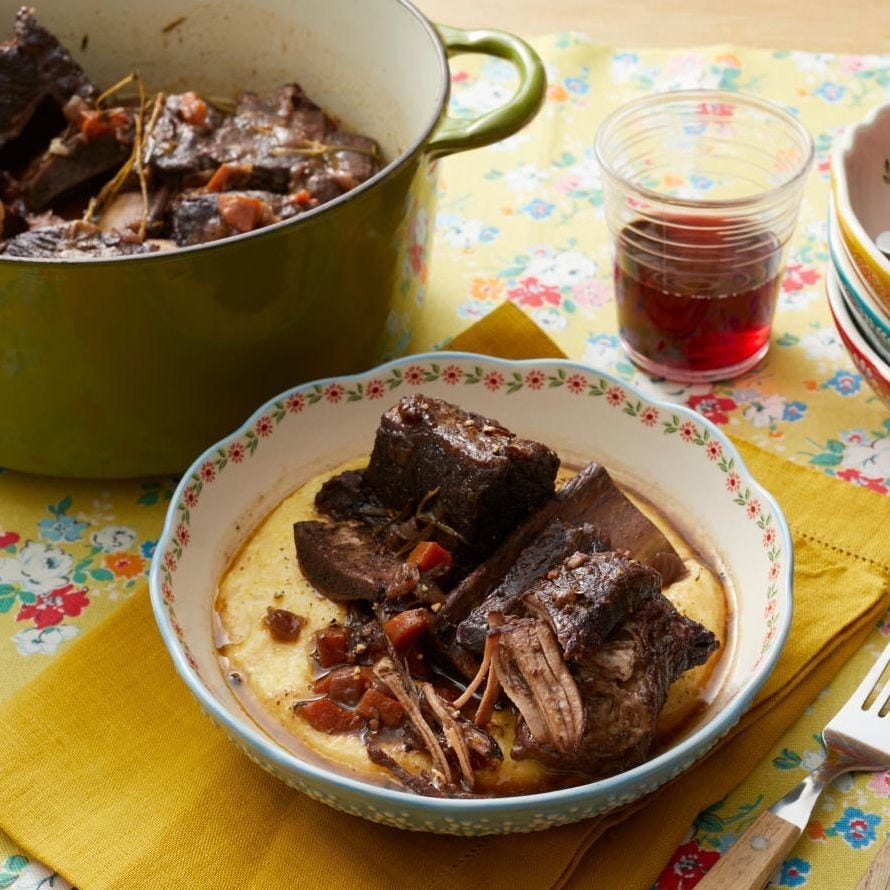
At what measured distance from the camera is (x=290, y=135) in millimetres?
3061

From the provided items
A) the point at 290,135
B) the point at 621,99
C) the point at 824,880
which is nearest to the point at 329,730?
the point at 824,880

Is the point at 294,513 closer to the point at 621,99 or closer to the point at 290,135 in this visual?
the point at 290,135

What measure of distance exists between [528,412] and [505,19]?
85.6 inches

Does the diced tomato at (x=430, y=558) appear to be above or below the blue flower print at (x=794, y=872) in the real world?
above

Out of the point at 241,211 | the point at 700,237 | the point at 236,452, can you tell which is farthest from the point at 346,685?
the point at 700,237

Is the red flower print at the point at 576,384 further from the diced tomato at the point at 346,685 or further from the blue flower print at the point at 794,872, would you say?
the blue flower print at the point at 794,872

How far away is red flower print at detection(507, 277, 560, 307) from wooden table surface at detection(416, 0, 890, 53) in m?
1.29

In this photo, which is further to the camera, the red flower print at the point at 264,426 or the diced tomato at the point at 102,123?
the diced tomato at the point at 102,123

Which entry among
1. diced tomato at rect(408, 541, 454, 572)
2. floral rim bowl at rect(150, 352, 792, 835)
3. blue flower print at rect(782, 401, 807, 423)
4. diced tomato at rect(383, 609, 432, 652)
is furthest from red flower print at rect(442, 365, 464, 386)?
blue flower print at rect(782, 401, 807, 423)

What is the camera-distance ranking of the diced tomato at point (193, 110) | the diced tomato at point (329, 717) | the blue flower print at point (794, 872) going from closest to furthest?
1. the blue flower print at point (794, 872)
2. the diced tomato at point (329, 717)
3. the diced tomato at point (193, 110)

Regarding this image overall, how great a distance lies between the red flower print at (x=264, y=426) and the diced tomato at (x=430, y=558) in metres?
0.46

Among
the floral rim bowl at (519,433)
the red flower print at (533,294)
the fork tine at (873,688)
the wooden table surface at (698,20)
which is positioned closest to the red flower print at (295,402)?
the floral rim bowl at (519,433)

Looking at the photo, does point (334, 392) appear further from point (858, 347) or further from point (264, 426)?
point (858, 347)

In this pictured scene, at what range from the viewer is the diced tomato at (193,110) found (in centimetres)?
309
